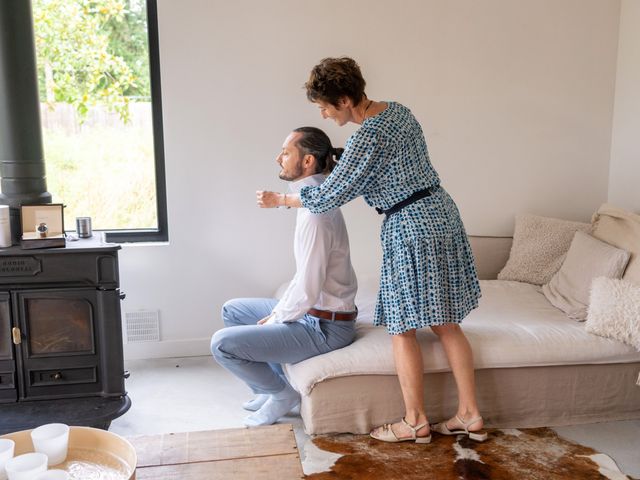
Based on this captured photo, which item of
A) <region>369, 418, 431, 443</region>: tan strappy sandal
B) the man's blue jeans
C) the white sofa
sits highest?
the man's blue jeans

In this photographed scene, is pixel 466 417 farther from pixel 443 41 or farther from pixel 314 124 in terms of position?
pixel 443 41

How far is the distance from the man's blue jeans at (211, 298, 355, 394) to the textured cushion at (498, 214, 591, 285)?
131cm

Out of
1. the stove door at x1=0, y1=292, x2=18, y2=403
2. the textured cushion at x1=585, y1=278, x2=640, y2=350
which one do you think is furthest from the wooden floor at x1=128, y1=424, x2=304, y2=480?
the textured cushion at x1=585, y1=278, x2=640, y2=350

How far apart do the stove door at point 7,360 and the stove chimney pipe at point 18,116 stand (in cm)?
29

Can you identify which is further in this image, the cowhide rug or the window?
the window

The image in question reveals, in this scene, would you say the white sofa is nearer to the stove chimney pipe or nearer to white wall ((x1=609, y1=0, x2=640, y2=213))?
white wall ((x1=609, y1=0, x2=640, y2=213))

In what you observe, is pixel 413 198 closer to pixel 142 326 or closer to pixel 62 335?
pixel 62 335

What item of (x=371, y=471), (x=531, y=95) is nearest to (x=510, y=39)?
(x=531, y=95)

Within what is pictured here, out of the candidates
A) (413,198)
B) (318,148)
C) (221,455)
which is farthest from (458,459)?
(318,148)

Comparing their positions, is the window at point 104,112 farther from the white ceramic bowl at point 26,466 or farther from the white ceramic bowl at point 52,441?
the white ceramic bowl at point 26,466

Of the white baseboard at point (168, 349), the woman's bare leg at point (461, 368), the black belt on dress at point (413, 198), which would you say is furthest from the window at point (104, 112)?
the woman's bare leg at point (461, 368)

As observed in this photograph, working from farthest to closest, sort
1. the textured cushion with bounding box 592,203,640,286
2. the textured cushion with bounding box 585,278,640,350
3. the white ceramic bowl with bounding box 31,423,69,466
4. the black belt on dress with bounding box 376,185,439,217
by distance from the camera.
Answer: the textured cushion with bounding box 592,203,640,286 → the textured cushion with bounding box 585,278,640,350 → the black belt on dress with bounding box 376,185,439,217 → the white ceramic bowl with bounding box 31,423,69,466

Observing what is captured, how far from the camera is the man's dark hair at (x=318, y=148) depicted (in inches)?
98.8

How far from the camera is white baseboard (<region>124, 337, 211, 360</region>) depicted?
347 cm
